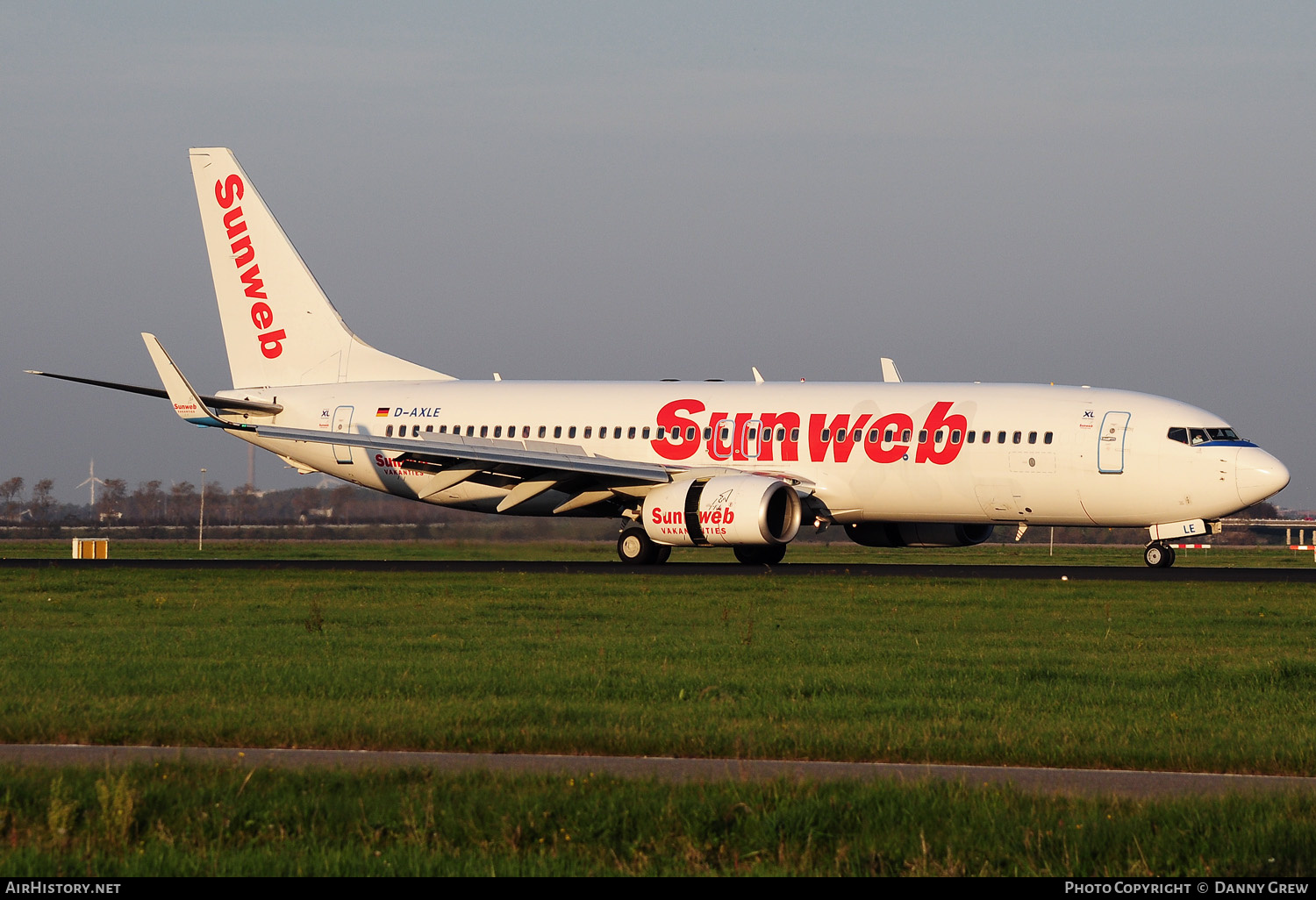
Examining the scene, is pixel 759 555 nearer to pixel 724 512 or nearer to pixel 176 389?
pixel 724 512

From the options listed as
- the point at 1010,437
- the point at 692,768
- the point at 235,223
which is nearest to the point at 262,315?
the point at 235,223

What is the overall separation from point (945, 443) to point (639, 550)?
7.13m

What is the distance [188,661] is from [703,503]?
16.5 metres

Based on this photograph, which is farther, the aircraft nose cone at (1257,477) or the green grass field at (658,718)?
the aircraft nose cone at (1257,477)

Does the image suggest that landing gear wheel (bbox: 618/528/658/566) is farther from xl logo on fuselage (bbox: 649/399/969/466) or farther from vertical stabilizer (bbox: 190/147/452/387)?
vertical stabilizer (bbox: 190/147/452/387)

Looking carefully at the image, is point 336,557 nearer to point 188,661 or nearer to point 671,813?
point 188,661

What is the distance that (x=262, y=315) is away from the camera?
4050cm

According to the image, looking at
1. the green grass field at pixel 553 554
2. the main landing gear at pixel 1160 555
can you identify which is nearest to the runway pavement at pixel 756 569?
the main landing gear at pixel 1160 555

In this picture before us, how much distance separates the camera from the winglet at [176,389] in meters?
32.8

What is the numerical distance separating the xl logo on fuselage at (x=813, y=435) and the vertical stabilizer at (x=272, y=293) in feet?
26.3

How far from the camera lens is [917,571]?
33.3 meters

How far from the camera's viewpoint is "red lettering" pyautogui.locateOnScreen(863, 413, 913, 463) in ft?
107

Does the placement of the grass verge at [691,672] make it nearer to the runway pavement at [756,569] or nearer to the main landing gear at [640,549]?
the runway pavement at [756,569]

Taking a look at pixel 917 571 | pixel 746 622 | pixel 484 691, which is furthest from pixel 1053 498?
pixel 484 691
